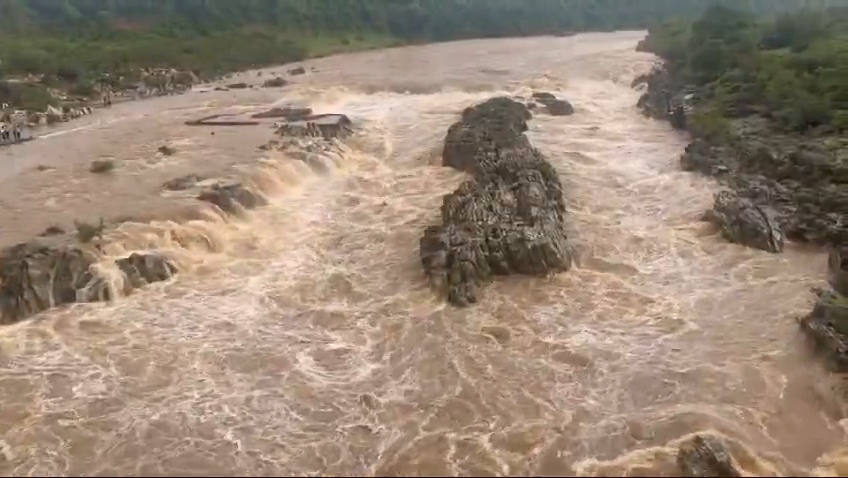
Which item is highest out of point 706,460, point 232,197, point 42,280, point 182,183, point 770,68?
point 770,68

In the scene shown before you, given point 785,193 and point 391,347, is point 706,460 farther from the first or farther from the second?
point 785,193

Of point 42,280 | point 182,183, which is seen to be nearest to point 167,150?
point 182,183

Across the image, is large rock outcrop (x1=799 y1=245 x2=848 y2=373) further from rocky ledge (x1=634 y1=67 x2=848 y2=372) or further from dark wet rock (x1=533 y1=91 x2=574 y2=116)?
dark wet rock (x1=533 y1=91 x2=574 y2=116)

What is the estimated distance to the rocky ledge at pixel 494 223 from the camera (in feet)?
51.8

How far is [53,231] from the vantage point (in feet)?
57.2

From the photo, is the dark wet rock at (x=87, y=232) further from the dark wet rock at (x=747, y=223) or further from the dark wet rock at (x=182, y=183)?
the dark wet rock at (x=747, y=223)

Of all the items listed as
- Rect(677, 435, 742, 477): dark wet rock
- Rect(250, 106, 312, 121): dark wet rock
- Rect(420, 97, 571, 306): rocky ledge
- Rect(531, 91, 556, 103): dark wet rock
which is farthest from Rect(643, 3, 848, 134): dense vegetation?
Rect(677, 435, 742, 477): dark wet rock

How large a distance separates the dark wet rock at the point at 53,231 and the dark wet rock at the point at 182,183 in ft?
11.2

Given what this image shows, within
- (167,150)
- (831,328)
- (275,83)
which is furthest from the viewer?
(275,83)

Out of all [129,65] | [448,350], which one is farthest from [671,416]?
[129,65]

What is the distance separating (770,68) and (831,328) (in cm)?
1737

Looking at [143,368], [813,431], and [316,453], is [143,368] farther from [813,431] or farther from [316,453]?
[813,431]

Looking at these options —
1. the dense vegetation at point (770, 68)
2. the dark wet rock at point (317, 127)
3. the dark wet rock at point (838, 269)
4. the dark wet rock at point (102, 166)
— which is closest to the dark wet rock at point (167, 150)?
the dark wet rock at point (102, 166)

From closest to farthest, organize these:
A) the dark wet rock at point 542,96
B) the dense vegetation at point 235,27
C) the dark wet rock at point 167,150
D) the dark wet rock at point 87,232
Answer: the dark wet rock at point 87,232, the dark wet rock at point 167,150, the dark wet rock at point 542,96, the dense vegetation at point 235,27
